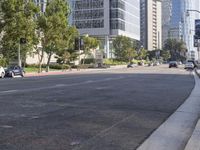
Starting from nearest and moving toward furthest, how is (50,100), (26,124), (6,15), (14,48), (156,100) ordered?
(26,124) < (50,100) < (156,100) < (6,15) < (14,48)

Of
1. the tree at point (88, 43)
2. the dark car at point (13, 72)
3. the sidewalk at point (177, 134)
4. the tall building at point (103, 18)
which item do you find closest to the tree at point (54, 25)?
the dark car at point (13, 72)

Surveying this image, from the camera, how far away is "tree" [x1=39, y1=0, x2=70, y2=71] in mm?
71438

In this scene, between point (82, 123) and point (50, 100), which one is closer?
point (82, 123)

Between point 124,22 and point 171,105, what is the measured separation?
161m

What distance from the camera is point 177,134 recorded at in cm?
1101

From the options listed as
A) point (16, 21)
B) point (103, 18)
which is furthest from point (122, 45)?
point (16, 21)

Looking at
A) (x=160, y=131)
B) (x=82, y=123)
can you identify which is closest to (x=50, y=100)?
(x=82, y=123)

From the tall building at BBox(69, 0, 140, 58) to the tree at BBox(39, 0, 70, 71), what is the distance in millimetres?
87565

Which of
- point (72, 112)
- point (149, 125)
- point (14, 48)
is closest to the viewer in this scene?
point (149, 125)

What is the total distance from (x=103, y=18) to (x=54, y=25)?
99129mm

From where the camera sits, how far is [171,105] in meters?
17.6

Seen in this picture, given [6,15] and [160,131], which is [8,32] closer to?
[6,15]

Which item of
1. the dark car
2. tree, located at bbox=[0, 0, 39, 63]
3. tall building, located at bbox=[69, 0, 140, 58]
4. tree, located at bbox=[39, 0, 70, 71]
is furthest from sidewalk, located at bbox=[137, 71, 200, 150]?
tall building, located at bbox=[69, 0, 140, 58]

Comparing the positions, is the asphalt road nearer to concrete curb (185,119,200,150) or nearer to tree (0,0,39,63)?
concrete curb (185,119,200,150)
